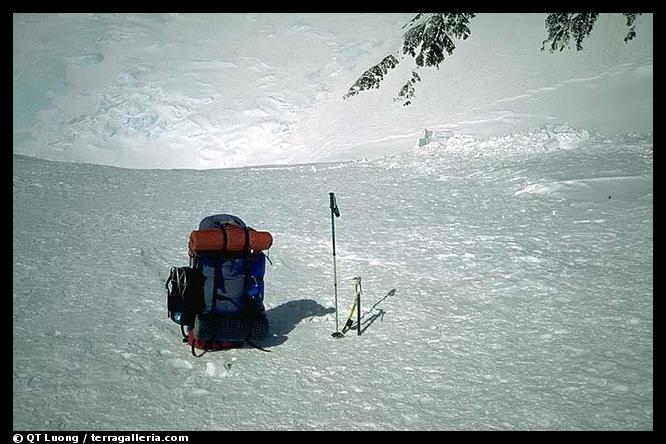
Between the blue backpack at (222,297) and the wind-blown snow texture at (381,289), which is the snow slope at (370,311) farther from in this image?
the blue backpack at (222,297)

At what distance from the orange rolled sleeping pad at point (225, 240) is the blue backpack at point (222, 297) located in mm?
33

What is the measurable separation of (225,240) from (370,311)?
2.61 meters

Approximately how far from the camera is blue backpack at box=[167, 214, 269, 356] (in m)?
4.83

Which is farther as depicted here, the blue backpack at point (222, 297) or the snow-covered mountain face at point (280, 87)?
the snow-covered mountain face at point (280, 87)

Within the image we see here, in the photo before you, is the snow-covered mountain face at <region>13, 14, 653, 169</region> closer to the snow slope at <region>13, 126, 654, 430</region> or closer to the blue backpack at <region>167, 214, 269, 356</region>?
the snow slope at <region>13, 126, 654, 430</region>

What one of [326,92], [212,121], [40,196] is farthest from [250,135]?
[40,196]

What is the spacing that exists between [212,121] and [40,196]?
36010mm

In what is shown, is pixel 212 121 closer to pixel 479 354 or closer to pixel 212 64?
pixel 212 64

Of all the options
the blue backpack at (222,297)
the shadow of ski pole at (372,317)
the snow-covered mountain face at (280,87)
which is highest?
the snow-covered mountain face at (280,87)

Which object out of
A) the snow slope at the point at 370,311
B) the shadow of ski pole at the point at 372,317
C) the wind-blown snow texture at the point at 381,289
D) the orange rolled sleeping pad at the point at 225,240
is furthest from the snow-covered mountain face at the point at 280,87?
the orange rolled sleeping pad at the point at 225,240

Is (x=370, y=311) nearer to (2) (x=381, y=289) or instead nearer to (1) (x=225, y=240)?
(2) (x=381, y=289)

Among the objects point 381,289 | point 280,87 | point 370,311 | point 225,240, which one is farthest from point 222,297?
point 280,87

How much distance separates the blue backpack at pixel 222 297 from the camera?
15.9ft

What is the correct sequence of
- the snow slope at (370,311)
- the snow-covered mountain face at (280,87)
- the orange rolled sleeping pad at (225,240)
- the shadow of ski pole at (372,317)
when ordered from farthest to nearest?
the snow-covered mountain face at (280,87), the shadow of ski pole at (372,317), the orange rolled sleeping pad at (225,240), the snow slope at (370,311)
